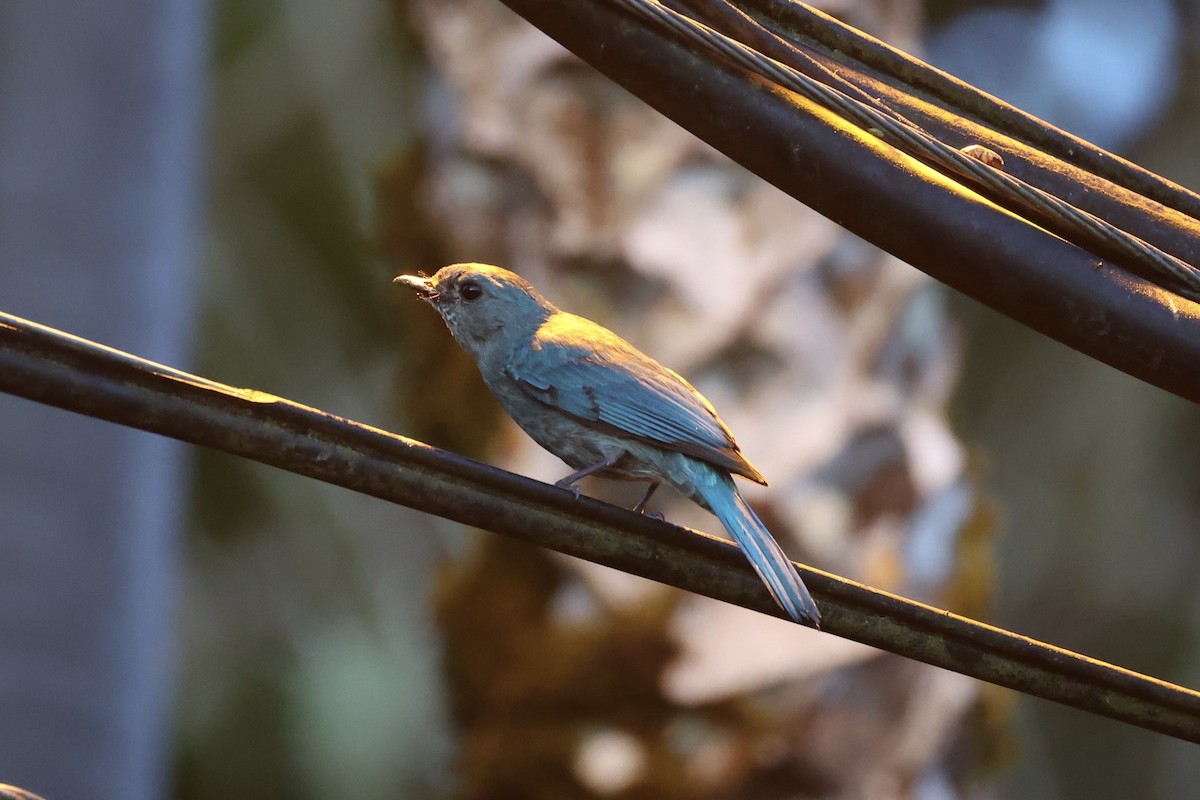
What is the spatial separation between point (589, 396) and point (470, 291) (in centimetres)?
30

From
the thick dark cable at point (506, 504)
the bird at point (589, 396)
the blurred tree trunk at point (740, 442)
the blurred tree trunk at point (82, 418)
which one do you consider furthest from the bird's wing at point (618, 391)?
the blurred tree trunk at point (82, 418)

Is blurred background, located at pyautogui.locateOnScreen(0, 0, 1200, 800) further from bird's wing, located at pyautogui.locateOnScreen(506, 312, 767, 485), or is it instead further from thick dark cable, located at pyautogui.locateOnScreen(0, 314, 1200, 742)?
thick dark cable, located at pyautogui.locateOnScreen(0, 314, 1200, 742)

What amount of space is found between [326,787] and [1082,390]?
89.9 inches

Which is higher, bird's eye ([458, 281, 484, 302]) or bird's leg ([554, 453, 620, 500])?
bird's eye ([458, 281, 484, 302])

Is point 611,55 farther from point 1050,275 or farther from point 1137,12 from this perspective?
point 1137,12

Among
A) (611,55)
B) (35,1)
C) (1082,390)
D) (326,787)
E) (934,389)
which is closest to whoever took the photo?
(611,55)

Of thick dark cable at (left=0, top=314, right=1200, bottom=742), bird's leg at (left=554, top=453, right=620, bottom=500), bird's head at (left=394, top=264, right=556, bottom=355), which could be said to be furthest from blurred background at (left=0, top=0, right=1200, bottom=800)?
thick dark cable at (left=0, top=314, right=1200, bottom=742)

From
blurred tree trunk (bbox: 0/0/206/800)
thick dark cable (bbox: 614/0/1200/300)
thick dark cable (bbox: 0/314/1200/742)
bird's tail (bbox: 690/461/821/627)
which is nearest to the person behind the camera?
thick dark cable (bbox: 0/314/1200/742)

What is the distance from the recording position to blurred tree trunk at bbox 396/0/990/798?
7.70 ft

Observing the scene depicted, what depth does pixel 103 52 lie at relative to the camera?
2.41 m

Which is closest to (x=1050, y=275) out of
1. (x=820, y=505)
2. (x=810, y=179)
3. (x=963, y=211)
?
(x=963, y=211)

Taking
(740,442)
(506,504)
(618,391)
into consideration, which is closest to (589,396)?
(618,391)

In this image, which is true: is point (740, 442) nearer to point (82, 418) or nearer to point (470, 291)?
point (470, 291)

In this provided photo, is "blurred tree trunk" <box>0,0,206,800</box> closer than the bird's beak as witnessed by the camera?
No
